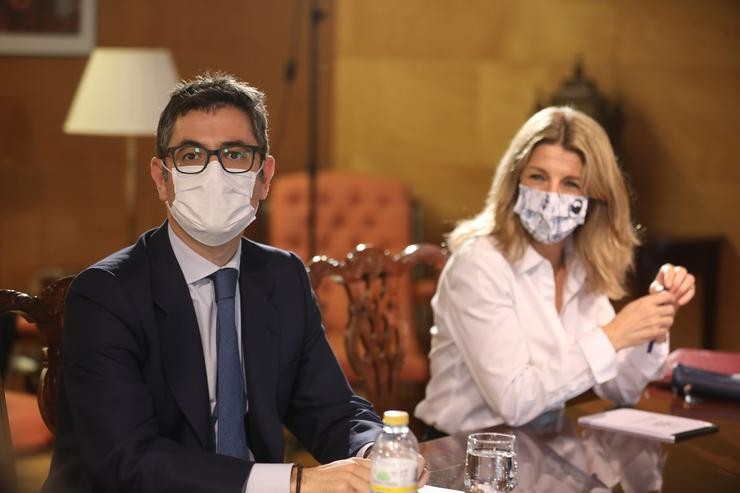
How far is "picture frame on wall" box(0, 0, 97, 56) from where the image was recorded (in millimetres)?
5734

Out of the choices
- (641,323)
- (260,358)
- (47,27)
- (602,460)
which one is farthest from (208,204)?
(47,27)

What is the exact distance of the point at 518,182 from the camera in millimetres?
2977

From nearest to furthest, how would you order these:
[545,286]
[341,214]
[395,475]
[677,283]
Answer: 1. [395,475]
2. [677,283]
3. [545,286]
4. [341,214]

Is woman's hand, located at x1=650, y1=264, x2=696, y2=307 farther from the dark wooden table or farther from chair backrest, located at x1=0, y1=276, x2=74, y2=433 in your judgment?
chair backrest, located at x1=0, y1=276, x2=74, y2=433

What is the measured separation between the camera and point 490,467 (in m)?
1.98

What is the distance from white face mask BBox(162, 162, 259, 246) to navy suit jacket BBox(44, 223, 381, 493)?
66mm

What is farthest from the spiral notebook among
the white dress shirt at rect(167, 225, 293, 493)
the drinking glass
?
the white dress shirt at rect(167, 225, 293, 493)

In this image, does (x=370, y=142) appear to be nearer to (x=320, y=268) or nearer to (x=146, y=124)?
(x=146, y=124)

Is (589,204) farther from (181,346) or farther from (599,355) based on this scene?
(181,346)

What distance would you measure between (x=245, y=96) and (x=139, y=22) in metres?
3.91

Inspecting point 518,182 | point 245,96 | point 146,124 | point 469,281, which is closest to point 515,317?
point 469,281

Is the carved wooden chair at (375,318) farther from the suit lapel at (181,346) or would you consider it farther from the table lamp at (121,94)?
the table lamp at (121,94)

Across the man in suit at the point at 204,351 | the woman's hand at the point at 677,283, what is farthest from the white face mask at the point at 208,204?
the woman's hand at the point at 677,283

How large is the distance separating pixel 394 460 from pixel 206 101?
876 mm
